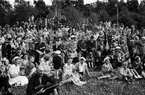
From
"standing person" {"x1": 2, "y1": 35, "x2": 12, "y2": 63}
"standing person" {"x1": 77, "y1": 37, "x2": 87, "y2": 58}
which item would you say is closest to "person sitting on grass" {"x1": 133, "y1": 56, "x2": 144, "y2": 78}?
"standing person" {"x1": 77, "y1": 37, "x2": 87, "y2": 58}

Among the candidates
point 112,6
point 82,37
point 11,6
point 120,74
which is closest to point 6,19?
point 11,6

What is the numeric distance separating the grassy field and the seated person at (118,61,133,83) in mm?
364

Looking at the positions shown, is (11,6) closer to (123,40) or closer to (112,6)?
(112,6)

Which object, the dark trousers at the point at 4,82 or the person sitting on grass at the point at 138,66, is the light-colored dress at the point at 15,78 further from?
the person sitting on grass at the point at 138,66

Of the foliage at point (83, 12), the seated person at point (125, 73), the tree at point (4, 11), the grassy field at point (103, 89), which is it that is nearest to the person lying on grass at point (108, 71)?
the seated person at point (125, 73)

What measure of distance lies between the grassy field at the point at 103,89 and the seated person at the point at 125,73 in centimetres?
36

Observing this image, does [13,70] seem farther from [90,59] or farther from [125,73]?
[90,59]

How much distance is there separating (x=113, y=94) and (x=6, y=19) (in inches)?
2635

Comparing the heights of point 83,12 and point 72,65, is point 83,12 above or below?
above

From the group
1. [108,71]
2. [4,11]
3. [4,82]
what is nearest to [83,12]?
[4,11]

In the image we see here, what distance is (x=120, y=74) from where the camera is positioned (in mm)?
11797

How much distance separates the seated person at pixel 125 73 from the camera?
11.5m

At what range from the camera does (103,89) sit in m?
10.5

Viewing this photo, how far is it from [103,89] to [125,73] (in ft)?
5.46
